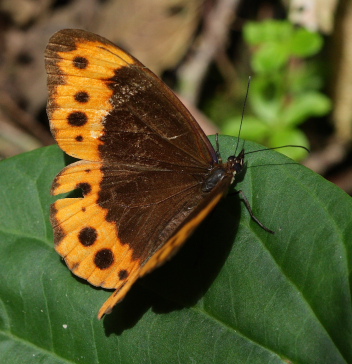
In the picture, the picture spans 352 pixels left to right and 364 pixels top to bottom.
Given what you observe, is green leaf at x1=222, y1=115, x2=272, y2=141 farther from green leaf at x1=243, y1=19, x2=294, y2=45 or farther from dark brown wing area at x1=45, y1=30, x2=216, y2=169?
dark brown wing area at x1=45, y1=30, x2=216, y2=169

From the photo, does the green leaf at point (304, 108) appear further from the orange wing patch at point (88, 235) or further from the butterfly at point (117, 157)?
the orange wing patch at point (88, 235)

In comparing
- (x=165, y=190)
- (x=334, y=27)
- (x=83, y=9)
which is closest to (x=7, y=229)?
(x=165, y=190)

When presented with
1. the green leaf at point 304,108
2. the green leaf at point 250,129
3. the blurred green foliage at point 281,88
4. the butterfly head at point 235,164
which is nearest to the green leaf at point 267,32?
the blurred green foliage at point 281,88

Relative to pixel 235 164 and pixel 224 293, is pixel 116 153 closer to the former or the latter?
pixel 235 164

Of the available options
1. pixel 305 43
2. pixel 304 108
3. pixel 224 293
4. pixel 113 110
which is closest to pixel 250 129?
pixel 304 108

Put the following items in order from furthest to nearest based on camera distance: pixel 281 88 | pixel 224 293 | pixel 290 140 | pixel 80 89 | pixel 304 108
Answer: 1. pixel 281 88
2. pixel 304 108
3. pixel 290 140
4. pixel 80 89
5. pixel 224 293

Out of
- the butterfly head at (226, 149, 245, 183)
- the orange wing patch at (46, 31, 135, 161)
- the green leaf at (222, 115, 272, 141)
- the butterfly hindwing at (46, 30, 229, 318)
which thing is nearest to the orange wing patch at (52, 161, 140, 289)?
the butterfly hindwing at (46, 30, 229, 318)
